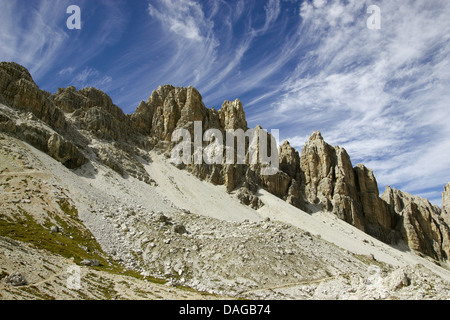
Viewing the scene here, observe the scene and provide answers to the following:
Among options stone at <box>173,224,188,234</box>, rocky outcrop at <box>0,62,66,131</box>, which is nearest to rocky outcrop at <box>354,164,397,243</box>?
stone at <box>173,224,188,234</box>

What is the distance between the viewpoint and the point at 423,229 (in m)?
149

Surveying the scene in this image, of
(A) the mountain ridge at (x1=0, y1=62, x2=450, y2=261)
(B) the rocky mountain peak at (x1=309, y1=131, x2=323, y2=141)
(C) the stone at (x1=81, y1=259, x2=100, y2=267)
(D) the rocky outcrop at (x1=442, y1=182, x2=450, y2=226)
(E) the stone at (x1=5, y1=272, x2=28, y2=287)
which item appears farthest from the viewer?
(B) the rocky mountain peak at (x1=309, y1=131, x2=323, y2=141)

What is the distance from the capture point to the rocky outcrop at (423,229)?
141000 mm

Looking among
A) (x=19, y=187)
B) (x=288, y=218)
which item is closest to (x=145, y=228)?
(x=19, y=187)

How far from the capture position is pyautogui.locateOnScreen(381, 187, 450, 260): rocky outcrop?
14100 centimetres

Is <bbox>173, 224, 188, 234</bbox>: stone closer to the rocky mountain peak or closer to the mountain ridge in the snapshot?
the mountain ridge

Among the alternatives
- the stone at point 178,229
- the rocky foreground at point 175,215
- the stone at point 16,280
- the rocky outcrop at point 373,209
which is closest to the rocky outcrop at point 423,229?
the rocky foreground at point 175,215

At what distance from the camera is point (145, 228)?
58.6 meters

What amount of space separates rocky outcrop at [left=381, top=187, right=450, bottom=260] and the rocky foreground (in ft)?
1.98

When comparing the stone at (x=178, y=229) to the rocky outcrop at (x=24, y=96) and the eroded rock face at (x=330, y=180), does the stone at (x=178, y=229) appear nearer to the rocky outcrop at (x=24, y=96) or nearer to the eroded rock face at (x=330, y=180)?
the rocky outcrop at (x=24, y=96)

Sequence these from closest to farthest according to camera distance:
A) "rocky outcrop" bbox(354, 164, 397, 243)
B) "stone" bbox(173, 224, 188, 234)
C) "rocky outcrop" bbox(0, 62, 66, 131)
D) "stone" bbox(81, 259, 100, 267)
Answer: "stone" bbox(81, 259, 100, 267), "stone" bbox(173, 224, 188, 234), "rocky outcrop" bbox(0, 62, 66, 131), "rocky outcrop" bbox(354, 164, 397, 243)

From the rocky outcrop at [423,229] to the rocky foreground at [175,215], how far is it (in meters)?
0.60

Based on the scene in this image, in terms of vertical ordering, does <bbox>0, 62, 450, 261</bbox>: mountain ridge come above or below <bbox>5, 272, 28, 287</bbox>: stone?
above
